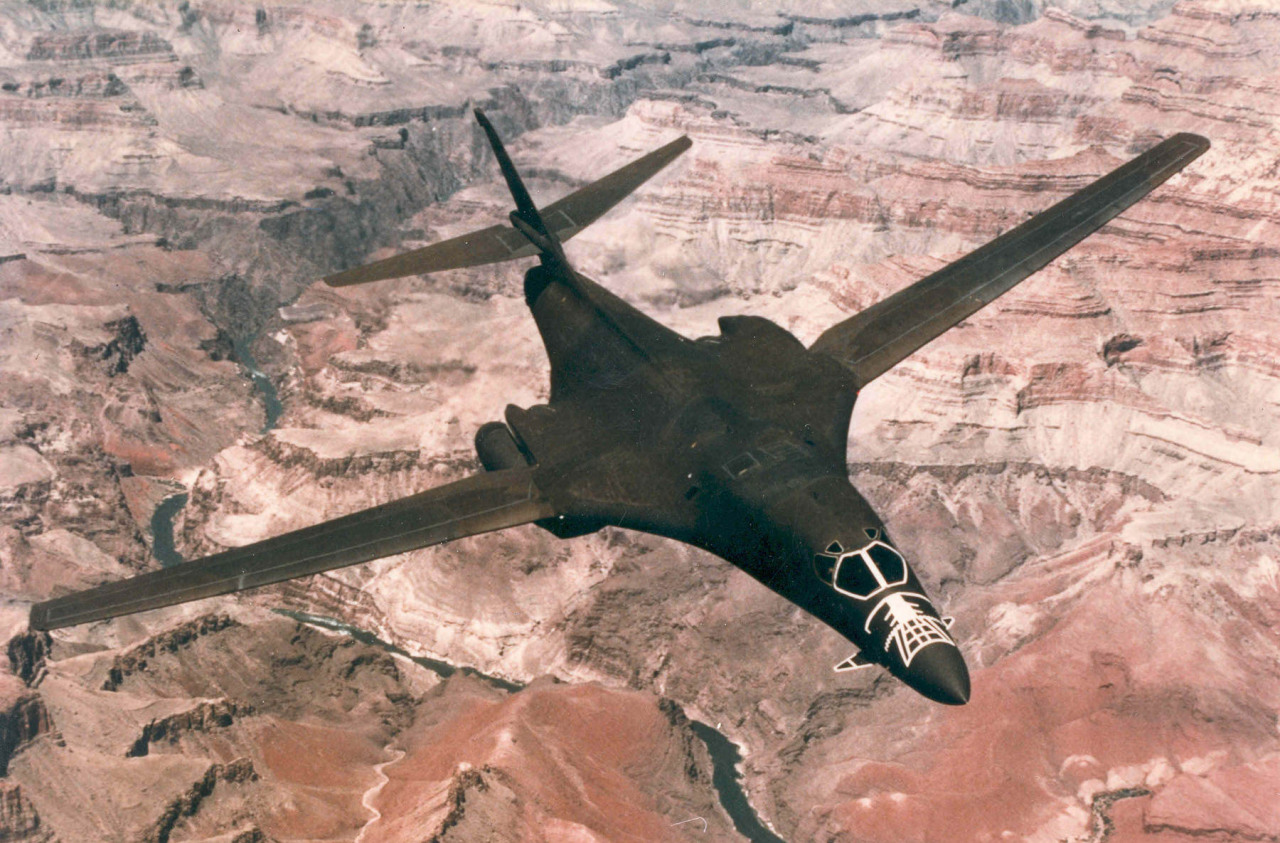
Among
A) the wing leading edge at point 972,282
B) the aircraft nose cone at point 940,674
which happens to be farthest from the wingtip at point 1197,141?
the aircraft nose cone at point 940,674

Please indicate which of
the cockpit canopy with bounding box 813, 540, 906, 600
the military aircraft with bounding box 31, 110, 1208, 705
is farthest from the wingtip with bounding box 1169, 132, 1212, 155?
the cockpit canopy with bounding box 813, 540, 906, 600

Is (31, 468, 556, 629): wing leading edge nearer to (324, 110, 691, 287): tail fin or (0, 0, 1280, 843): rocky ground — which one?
(324, 110, 691, 287): tail fin

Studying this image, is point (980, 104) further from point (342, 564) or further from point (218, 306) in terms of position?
point (342, 564)

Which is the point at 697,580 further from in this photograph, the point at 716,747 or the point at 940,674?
the point at 940,674

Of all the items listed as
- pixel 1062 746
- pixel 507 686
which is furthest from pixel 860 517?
pixel 507 686

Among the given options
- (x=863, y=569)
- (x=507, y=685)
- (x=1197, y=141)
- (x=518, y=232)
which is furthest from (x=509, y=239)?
(x=507, y=685)

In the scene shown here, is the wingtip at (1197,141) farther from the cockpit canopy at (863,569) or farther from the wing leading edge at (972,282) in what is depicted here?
the cockpit canopy at (863,569)
